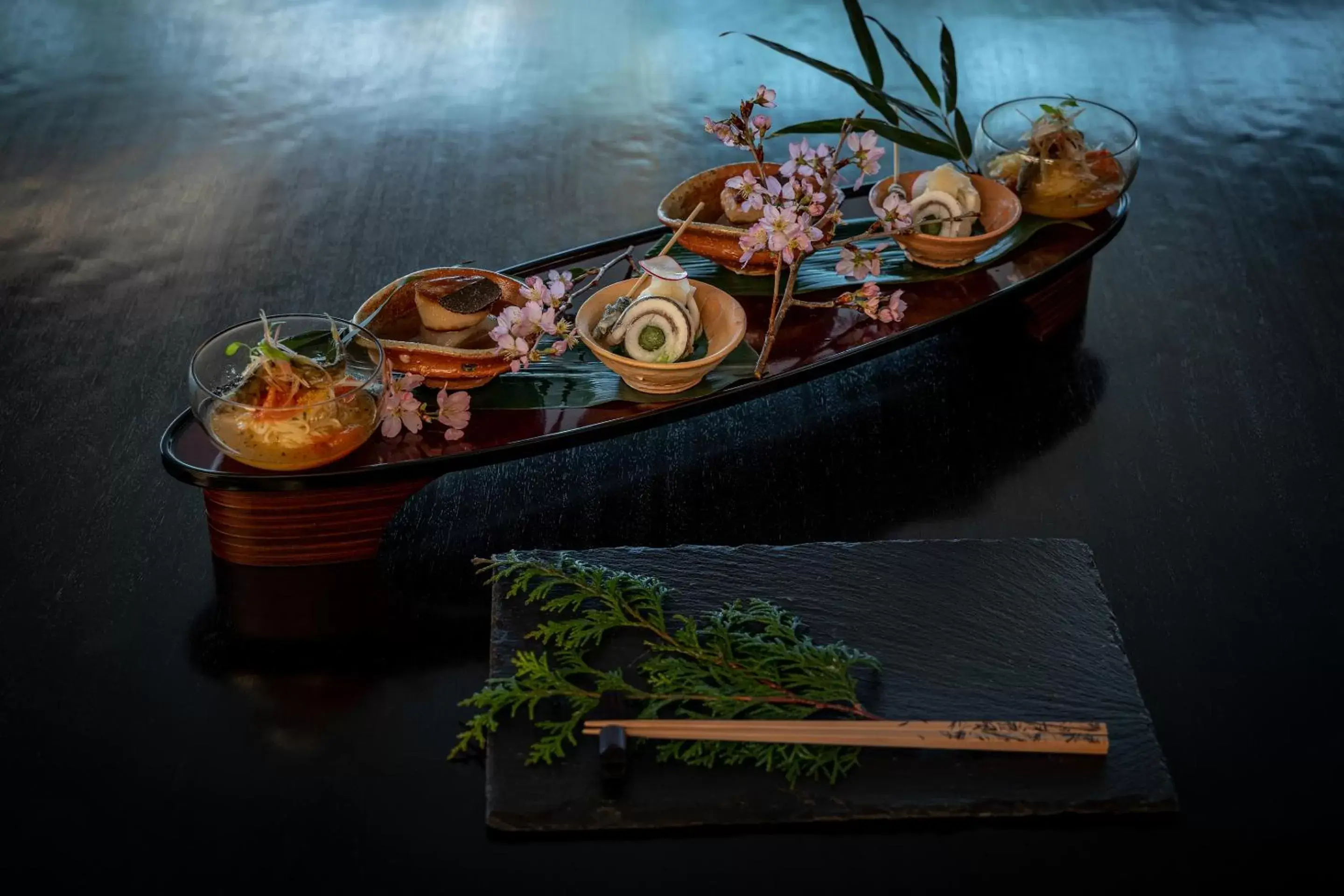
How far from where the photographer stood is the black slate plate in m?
1.60

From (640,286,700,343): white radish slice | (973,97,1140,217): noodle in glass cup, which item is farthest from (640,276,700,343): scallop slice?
(973,97,1140,217): noodle in glass cup

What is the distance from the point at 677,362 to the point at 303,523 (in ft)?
1.88

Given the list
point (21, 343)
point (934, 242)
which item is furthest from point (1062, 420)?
point (21, 343)

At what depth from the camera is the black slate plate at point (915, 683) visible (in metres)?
1.60

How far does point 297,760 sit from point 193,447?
0.47 meters

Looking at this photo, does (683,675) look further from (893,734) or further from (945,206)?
(945,206)

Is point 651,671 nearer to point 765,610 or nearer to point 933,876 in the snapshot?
point 765,610

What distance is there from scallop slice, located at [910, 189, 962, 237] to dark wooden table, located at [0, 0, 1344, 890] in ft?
0.78

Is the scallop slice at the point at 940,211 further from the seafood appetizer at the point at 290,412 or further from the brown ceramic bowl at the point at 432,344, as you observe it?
the seafood appetizer at the point at 290,412

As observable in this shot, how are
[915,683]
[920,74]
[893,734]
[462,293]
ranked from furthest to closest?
1. [920,74]
2. [462,293]
3. [915,683]
4. [893,734]

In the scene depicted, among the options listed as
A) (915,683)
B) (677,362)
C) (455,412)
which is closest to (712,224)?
(677,362)

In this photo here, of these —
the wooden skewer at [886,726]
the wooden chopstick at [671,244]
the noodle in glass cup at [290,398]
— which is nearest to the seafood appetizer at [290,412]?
the noodle in glass cup at [290,398]

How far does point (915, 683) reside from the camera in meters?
1.73

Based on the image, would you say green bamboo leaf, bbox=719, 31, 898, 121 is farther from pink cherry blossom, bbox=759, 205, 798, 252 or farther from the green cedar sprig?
the green cedar sprig
